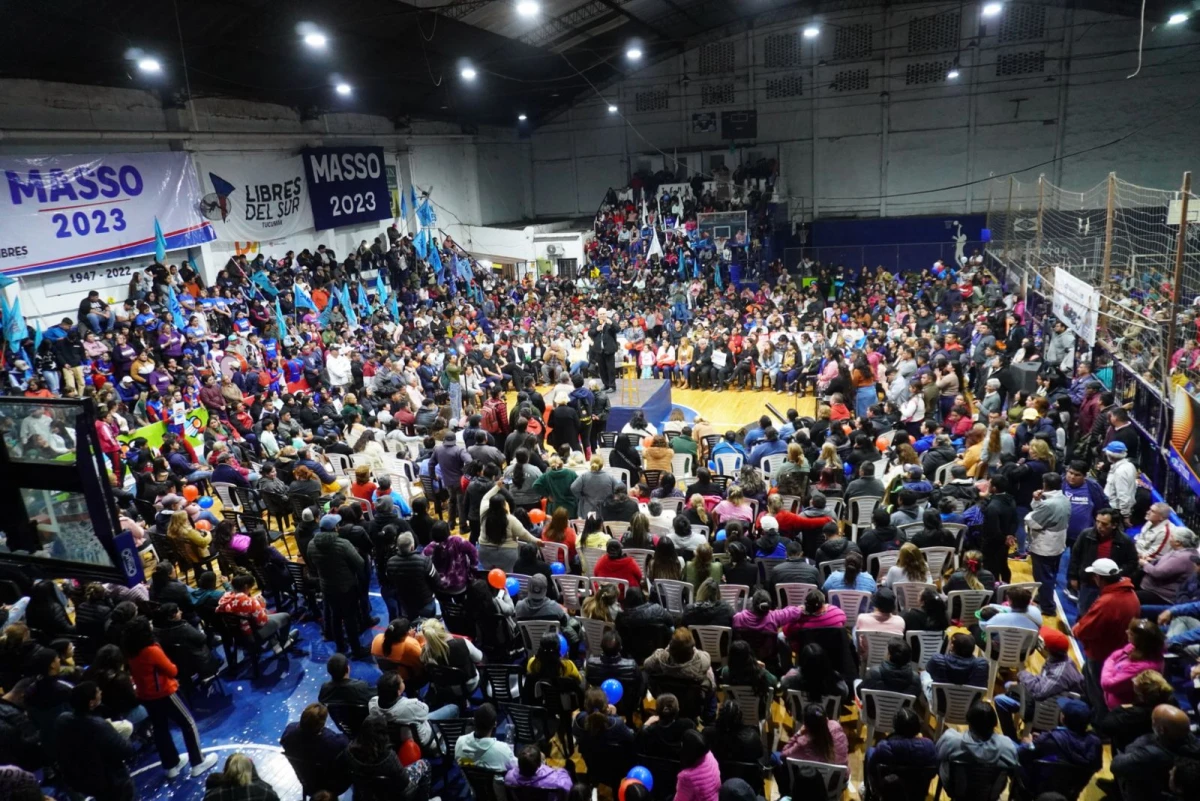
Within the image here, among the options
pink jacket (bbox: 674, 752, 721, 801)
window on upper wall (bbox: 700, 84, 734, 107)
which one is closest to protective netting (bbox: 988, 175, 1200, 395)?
pink jacket (bbox: 674, 752, 721, 801)

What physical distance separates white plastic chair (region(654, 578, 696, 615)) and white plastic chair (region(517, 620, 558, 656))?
2.95 ft

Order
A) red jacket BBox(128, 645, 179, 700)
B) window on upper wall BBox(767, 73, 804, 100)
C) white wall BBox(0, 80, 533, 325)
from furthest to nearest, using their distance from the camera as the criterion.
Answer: window on upper wall BBox(767, 73, 804, 100) → white wall BBox(0, 80, 533, 325) → red jacket BBox(128, 645, 179, 700)

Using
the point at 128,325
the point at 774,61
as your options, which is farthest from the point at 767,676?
the point at 774,61

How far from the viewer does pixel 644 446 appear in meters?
9.08

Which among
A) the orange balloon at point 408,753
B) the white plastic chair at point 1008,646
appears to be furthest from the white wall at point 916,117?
the orange balloon at point 408,753

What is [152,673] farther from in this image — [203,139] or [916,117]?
[916,117]

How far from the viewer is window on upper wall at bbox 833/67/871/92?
25050 mm

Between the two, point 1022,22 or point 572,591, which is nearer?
point 572,591

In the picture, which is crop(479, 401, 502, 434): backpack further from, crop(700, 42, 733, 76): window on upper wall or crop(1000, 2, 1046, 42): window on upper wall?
crop(1000, 2, 1046, 42): window on upper wall

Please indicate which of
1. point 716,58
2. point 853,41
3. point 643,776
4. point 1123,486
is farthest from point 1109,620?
point 716,58

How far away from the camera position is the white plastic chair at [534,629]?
17.7 ft

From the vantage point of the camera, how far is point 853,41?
24.8m

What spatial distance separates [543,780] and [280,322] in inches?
543

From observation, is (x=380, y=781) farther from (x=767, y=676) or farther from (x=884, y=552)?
(x=884, y=552)
